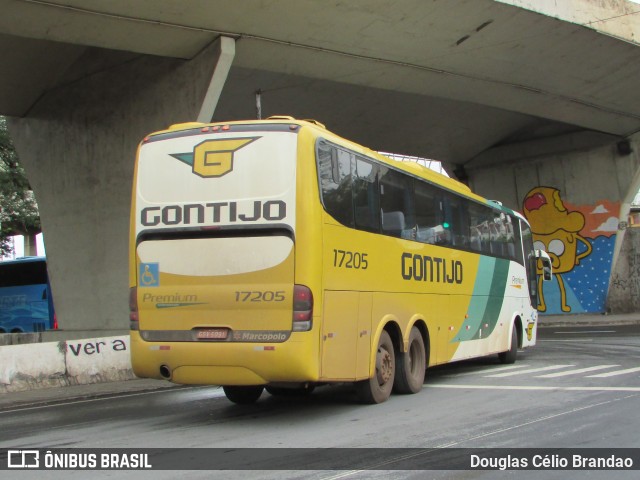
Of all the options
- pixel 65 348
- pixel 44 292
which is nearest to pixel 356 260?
pixel 65 348

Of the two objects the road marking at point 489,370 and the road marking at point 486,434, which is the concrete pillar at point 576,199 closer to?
the road marking at point 489,370

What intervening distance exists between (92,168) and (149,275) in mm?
12093

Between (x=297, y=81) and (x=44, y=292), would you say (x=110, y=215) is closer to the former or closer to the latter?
(x=297, y=81)

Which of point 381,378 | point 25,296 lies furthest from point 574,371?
point 25,296

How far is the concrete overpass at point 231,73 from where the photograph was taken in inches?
604

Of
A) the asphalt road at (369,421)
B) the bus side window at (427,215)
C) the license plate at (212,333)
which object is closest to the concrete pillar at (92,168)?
the asphalt road at (369,421)

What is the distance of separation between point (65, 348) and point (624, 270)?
2656 centimetres

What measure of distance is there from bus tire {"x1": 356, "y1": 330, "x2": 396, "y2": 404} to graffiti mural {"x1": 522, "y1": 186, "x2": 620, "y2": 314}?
2416cm

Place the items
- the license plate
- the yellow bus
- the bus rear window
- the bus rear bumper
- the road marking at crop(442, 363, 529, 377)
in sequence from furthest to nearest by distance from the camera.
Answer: the bus rear window
the road marking at crop(442, 363, 529, 377)
the license plate
the yellow bus
the bus rear bumper

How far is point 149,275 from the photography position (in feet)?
28.1

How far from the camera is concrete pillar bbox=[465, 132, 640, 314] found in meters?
30.5

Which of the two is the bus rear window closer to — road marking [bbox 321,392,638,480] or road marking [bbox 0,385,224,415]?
road marking [bbox 0,385,224,415]

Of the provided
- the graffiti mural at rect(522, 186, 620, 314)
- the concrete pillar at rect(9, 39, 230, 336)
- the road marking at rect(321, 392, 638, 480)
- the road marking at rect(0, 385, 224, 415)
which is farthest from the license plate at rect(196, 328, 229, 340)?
the graffiti mural at rect(522, 186, 620, 314)

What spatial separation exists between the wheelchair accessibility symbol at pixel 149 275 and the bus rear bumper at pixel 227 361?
65 cm
